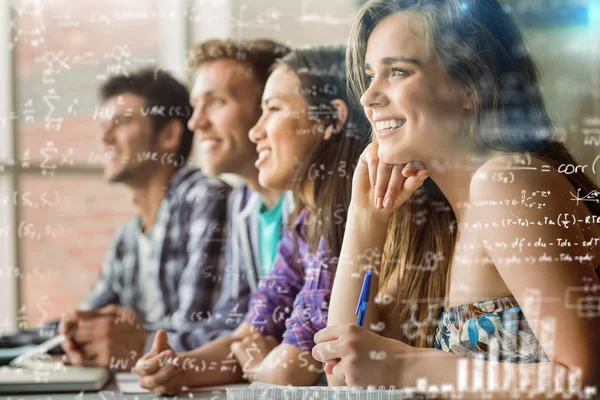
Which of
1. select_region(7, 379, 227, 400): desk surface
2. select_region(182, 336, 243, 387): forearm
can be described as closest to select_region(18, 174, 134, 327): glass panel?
select_region(7, 379, 227, 400): desk surface

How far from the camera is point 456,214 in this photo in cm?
91

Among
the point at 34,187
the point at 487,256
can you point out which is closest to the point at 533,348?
the point at 487,256

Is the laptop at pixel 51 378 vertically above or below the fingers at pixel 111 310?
below

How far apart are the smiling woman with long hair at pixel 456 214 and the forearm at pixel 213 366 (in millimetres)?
156

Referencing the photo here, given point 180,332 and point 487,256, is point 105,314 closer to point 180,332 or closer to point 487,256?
point 180,332

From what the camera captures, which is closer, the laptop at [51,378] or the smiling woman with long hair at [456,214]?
the smiling woman with long hair at [456,214]

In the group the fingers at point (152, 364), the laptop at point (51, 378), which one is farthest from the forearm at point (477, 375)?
the laptop at point (51, 378)

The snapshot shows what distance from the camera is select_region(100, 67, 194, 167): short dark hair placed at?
3.34ft

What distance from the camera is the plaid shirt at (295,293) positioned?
96 centimetres

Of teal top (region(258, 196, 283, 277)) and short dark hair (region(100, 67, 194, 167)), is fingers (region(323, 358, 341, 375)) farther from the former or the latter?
short dark hair (region(100, 67, 194, 167))

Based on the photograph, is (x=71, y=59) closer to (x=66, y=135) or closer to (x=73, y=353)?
(x=66, y=135)

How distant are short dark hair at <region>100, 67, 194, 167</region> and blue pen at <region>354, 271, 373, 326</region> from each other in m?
0.35

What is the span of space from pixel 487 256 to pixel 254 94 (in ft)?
1.42

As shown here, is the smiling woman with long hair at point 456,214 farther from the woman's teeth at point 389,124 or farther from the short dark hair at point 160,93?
the short dark hair at point 160,93
